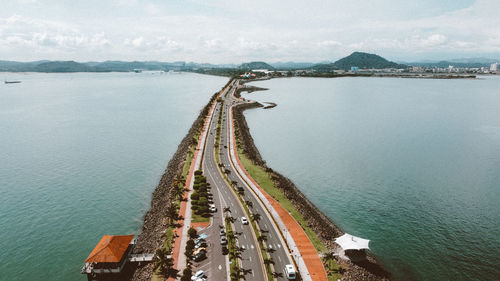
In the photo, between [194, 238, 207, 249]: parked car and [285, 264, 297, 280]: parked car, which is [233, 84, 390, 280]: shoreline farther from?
[194, 238, 207, 249]: parked car

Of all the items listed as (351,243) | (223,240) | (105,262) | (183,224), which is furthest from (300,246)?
(105,262)

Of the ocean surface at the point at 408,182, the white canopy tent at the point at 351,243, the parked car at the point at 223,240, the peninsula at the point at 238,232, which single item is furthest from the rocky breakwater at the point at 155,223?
the ocean surface at the point at 408,182

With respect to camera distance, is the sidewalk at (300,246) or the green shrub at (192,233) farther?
the green shrub at (192,233)

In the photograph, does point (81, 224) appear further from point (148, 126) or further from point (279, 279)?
point (148, 126)

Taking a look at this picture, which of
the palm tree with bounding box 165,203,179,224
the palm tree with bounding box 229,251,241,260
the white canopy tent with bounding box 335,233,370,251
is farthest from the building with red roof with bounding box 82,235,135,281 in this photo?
the white canopy tent with bounding box 335,233,370,251

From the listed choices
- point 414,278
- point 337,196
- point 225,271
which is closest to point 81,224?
point 225,271

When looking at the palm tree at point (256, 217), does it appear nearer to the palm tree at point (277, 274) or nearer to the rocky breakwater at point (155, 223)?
the palm tree at point (277, 274)

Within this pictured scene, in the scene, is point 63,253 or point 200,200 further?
point 200,200

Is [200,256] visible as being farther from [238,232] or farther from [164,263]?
[238,232]

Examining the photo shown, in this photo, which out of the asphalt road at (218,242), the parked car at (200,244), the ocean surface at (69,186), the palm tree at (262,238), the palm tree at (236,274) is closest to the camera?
the palm tree at (236,274)
